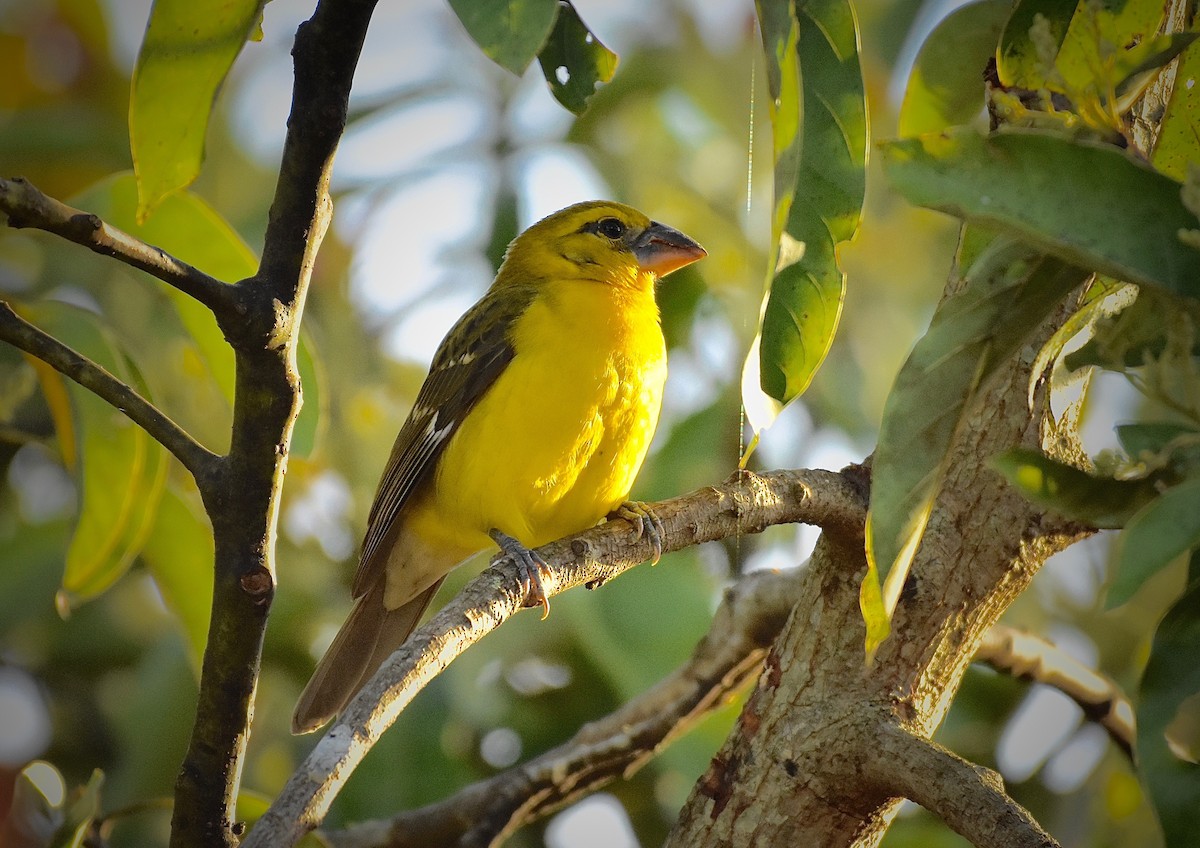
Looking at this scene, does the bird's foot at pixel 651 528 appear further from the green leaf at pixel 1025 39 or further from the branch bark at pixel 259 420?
the green leaf at pixel 1025 39

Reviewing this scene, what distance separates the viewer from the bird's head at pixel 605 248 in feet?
11.9

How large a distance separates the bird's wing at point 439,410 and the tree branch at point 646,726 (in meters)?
0.72

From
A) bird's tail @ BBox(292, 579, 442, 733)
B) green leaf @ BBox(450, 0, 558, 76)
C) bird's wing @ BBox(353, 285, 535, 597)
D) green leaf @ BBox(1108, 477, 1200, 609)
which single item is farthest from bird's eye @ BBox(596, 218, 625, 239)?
green leaf @ BBox(1108, 477, 1200, 609)

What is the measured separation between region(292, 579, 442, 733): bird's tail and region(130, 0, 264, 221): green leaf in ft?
5.59

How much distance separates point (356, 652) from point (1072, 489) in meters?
2.36

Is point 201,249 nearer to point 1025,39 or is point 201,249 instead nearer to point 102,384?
point 102,384

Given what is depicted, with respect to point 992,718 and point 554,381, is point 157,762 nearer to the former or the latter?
point 554,381

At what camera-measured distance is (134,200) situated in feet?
7.75

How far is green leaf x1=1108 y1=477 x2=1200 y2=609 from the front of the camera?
1146mm

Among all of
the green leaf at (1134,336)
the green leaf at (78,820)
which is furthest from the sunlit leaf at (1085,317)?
the green leaf at (78,820)

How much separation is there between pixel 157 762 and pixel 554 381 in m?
1.77

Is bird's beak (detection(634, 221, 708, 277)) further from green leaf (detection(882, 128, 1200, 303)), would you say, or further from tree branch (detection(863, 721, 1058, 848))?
green leaf (detection(882, 128, 1200, 303))

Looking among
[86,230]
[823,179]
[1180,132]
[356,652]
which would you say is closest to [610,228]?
[356,652]

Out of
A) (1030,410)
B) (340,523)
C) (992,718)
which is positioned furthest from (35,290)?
(992,718)
